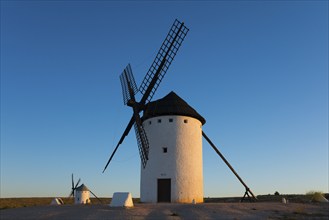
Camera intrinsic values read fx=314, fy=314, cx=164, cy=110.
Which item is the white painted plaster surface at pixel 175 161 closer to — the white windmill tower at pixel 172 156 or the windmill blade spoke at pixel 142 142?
the white windmill tower at pixel 172 156

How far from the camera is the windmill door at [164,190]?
2430cm

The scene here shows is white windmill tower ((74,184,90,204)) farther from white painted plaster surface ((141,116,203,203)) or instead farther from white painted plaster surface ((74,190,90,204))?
white painted plaster surface ((141,116,203,203))

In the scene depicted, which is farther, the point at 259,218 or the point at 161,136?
the point at 161,136

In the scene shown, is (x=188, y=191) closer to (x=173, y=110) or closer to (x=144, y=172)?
(x=144, y=172)

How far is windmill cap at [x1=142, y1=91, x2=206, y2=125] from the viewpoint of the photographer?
25.3 m

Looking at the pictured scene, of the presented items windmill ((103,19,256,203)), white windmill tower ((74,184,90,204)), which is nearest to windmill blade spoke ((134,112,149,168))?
windmill ((103,19,256,203))

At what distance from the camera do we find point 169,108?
25.5 meters

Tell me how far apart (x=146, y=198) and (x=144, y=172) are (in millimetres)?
2122

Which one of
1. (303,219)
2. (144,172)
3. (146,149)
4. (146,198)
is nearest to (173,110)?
(146,149)

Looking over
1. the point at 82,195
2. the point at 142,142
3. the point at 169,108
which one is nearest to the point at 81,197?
the point at 82,195

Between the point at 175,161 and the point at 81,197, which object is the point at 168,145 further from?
the point at 81,197

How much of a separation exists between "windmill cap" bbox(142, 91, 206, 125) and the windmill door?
538 centimetres

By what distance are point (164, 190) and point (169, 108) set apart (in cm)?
647

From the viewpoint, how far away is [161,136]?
25188 mm
